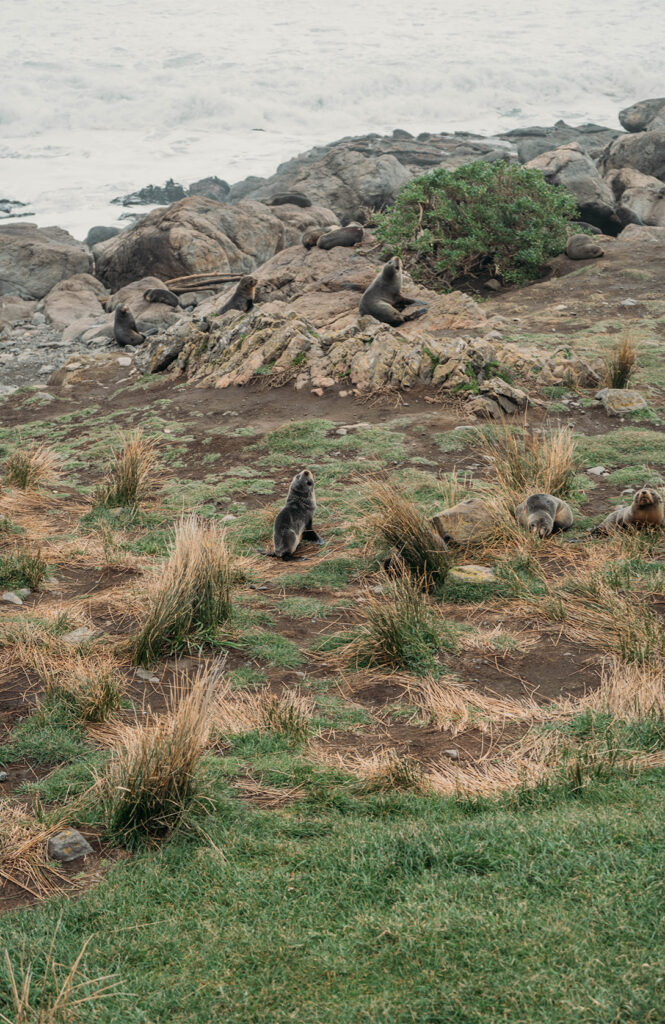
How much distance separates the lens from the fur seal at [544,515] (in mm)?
6500

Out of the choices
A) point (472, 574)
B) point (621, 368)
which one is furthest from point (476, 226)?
point (472, 574)

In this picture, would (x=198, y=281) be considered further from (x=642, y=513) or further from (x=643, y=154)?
(x=643, y=154)

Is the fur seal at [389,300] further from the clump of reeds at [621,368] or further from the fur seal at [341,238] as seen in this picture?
the fur seal at [341,238]

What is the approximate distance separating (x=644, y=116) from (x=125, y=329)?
34.5m

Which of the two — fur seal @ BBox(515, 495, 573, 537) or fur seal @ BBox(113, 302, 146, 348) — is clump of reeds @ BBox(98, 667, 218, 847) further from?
fur seal @ BBox(113, 302, 146, 348)

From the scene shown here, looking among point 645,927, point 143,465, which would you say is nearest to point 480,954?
point 645,927

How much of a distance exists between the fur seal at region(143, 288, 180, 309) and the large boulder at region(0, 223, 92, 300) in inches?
238

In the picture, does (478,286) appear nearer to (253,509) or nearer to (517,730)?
(253,509)

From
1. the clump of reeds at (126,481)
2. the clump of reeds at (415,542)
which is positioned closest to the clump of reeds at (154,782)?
the clump of reeds at (415,542)

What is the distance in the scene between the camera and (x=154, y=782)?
3.34 meters

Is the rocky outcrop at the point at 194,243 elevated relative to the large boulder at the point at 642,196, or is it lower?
lower

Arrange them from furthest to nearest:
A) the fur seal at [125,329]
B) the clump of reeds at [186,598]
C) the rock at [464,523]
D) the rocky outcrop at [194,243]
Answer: the rocky outcrop at [194,243] < the fur seal at [125,329] < the rock at [464,523] < the clump of reeds at [186,598]

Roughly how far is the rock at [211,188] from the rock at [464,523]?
131 ft

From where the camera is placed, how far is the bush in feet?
54.1
